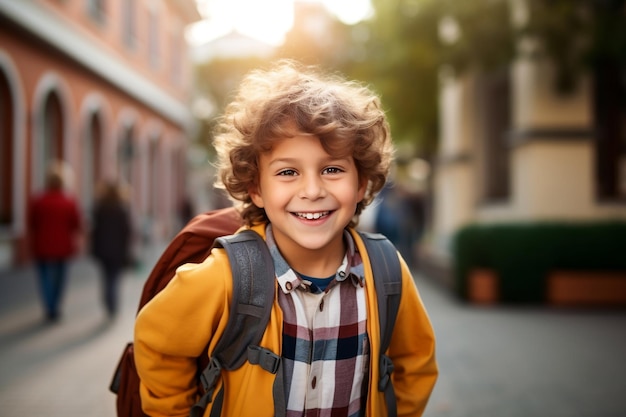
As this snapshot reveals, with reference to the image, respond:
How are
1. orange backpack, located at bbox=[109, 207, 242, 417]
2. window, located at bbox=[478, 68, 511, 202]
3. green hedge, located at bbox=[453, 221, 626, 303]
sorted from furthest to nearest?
Result: window, located at bbox=[478, 68, 511, 202] → green hedge, located at bbox=[453, 221, 626, 303] → orange backpack, located at bbox=[109, 207, 242, 417]

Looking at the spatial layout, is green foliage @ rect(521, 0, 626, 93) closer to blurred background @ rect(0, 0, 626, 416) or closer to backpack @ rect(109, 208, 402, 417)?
blurred background @ rect(0, 0, 626, 416)

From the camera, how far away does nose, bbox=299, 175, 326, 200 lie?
1858 millimetres

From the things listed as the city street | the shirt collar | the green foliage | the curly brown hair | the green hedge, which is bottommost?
the city street

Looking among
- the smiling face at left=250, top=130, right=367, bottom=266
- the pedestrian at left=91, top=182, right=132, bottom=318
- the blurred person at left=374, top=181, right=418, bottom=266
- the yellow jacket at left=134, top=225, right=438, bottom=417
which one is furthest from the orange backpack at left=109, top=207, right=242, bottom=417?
the blurred person at left=374, top=181, right=418, bottom=266

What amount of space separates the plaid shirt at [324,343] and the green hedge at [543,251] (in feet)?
23.1

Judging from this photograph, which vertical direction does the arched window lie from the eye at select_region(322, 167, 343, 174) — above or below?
above

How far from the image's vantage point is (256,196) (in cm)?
209

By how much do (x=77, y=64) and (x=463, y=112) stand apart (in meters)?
9.22

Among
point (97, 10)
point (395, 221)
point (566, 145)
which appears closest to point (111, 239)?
point (395, 221)

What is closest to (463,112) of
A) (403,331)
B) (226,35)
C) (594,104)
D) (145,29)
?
(594,104)

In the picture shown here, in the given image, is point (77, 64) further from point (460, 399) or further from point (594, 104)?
point (460, 399)

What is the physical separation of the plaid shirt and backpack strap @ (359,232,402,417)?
0.05 m

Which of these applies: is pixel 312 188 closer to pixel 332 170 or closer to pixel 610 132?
pixel 332 170

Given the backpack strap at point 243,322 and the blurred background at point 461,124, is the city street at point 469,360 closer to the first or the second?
the blurred background at point 461,124
